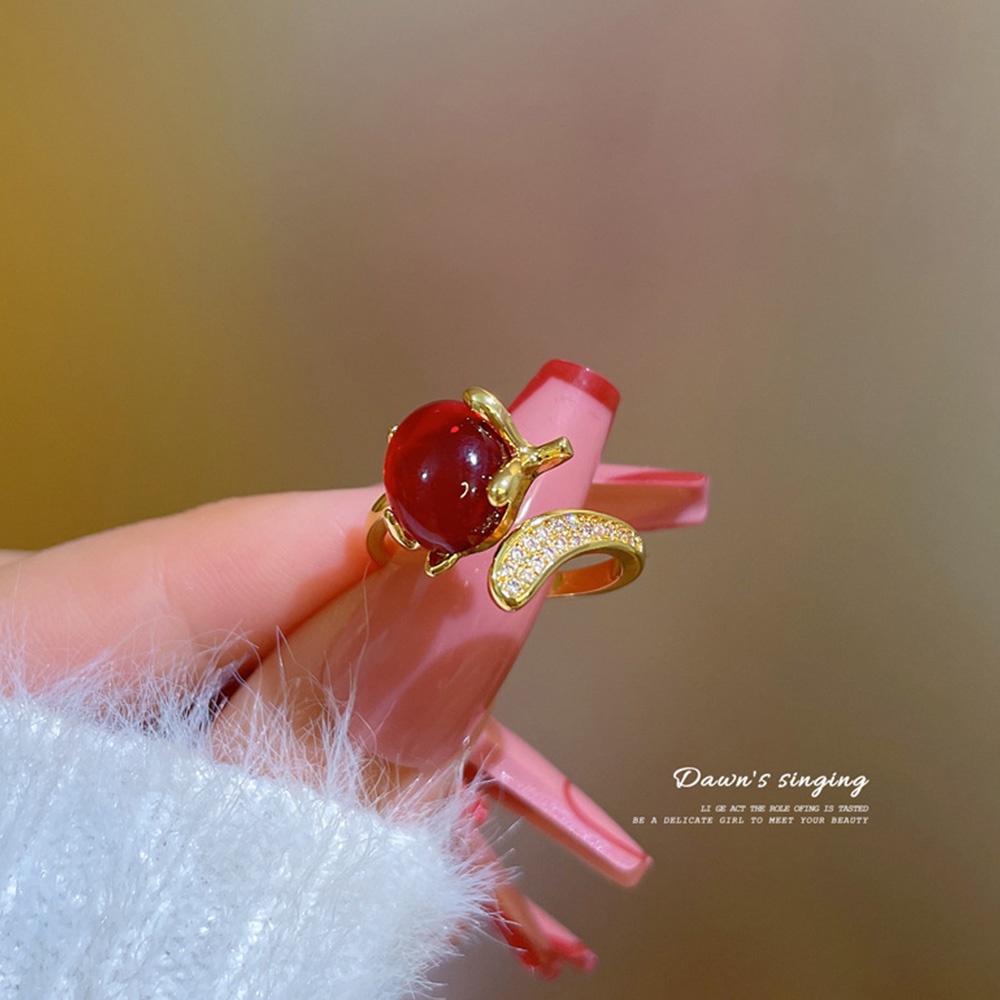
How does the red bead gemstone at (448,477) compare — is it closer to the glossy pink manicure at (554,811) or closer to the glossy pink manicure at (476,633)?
the glossy pink manicure at (476,633)

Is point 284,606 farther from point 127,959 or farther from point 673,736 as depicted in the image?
point 673,736

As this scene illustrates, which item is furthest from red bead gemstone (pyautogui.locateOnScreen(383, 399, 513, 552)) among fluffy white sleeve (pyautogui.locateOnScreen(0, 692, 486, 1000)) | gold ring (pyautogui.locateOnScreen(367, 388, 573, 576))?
fluffy white sleeve (pyautogui.locateOnScreen(0, 692, 486, 1000))

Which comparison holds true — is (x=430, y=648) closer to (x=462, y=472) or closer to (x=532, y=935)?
(x=462, y=472)

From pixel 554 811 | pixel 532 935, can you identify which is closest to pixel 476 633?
pixel 554 811

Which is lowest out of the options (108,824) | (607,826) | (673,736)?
(673,736)

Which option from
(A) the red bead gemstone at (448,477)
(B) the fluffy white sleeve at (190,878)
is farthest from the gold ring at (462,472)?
(B) the fluffy white sleeve at (190,878)

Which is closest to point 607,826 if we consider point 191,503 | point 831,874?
point 831,874
